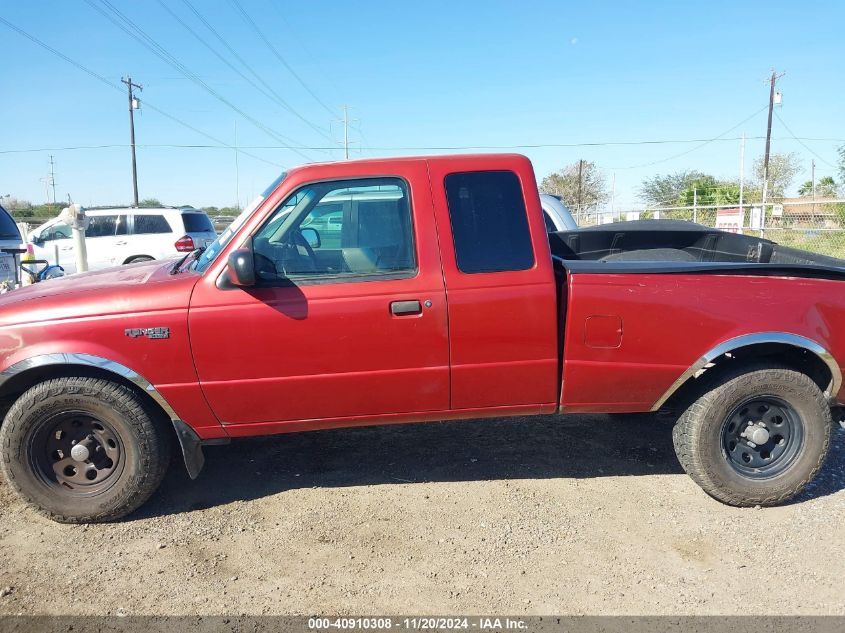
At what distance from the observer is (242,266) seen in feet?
9.91

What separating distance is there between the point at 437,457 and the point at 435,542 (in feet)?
3.41

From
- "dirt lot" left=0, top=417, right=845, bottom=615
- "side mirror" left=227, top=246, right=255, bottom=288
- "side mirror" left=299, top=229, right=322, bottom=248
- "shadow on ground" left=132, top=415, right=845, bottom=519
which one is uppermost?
"side mirror" left=299, top=229, right=322, bottom=248

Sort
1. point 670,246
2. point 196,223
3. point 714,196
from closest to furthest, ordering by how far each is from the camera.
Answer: point 670,246
point 196,223
point 714,196

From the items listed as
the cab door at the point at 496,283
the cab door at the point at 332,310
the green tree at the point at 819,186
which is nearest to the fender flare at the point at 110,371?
the cab door at the point at 332,310

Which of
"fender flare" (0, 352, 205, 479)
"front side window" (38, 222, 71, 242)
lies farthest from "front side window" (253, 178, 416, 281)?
"front side window" (38, 222, 71, 242)

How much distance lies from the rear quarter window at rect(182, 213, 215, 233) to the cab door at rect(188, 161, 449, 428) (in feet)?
36.4

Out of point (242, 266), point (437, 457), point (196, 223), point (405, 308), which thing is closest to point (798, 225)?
point (196, 223)

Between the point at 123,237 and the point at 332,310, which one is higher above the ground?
the point at 123,237

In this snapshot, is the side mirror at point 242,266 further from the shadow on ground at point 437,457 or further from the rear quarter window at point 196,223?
the rear quarter window at point 196,223

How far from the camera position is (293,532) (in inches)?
130

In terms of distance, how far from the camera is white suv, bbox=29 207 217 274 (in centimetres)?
1305

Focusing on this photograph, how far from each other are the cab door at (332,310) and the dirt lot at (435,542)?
2.08 ft

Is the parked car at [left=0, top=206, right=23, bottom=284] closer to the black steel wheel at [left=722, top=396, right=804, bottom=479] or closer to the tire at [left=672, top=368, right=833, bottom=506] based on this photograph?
the tire at [left=672, top=368, right=833, bottom=506]

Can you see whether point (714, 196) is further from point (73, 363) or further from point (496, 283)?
point (73, 363)
